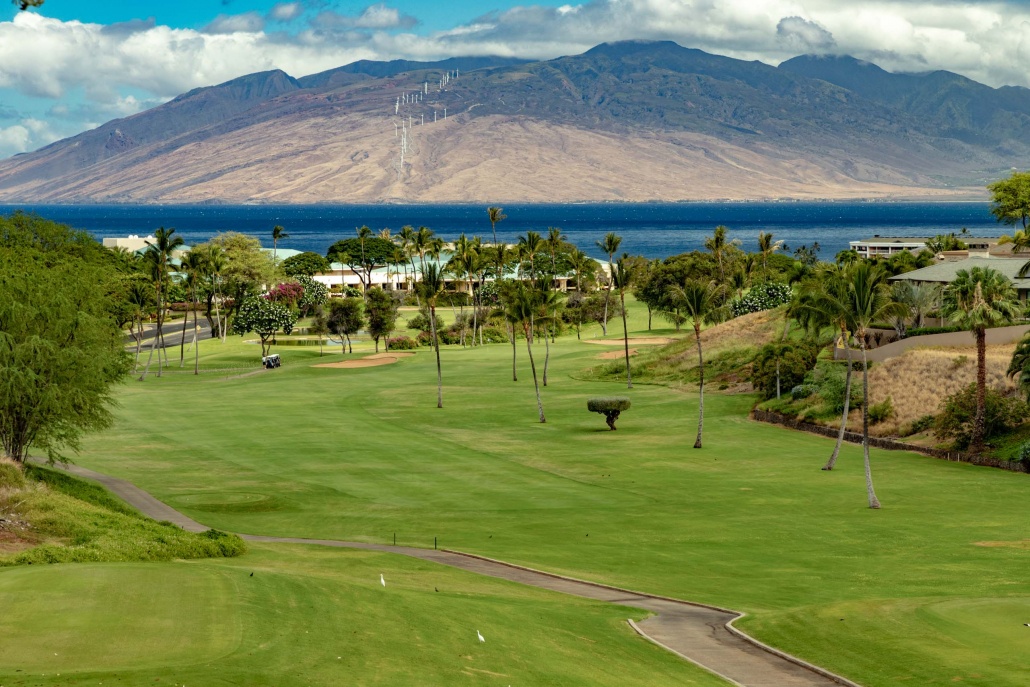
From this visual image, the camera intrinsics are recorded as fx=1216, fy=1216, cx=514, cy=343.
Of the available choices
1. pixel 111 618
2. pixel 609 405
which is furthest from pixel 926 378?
pixel 111 618

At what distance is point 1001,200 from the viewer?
146250 millimetres

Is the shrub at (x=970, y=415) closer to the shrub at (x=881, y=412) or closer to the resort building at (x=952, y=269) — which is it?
the shrub at (x=881, y=412)

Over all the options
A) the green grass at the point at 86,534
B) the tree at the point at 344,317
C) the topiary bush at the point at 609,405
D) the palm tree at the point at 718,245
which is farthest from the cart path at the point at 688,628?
the palm tree at the point at 718,245

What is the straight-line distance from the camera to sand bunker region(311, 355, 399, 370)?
119m

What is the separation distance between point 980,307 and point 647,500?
22.8 metres

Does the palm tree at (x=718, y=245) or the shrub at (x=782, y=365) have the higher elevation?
the palm tree at (x=718, y=245)

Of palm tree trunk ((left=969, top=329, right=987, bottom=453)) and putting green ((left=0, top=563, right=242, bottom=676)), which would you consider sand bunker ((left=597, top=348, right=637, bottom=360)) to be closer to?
palm tree trunk ((left=969, top=329, right=987, bottom=453))

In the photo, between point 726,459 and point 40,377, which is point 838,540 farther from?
point 40,377

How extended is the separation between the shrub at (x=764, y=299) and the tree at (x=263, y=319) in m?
48.8

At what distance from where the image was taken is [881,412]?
72.0 m

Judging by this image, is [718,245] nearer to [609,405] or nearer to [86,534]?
[609,405]

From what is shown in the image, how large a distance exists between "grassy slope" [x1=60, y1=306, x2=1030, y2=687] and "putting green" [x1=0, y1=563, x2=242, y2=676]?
42.5 feet

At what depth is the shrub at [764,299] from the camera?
123688mm

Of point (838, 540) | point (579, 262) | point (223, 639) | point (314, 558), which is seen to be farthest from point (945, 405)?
point (579, 262)
